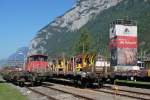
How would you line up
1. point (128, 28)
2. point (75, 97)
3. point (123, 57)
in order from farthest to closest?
point (128, 28), point (123, 57), point (75, 97)

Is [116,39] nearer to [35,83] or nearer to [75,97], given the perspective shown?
[35,83]

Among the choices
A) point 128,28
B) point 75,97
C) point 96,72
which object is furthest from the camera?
point 128,28

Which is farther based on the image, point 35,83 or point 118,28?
point 118,28

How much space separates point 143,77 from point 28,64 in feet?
39.7

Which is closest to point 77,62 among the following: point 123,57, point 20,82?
point 20,82

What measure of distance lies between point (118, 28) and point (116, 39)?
478cm

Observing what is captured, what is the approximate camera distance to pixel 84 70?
35500mm

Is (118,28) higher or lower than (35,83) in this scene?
higher

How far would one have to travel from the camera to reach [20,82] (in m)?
44.3

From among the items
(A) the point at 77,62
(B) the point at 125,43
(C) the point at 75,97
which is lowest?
(C) the point at 75,97

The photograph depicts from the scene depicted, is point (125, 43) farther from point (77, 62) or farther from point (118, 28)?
point (77, 62)

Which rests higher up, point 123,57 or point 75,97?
point 123,57

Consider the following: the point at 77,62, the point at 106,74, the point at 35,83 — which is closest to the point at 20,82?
the point at 35,83

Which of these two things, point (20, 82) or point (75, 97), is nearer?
point (75, 97)
